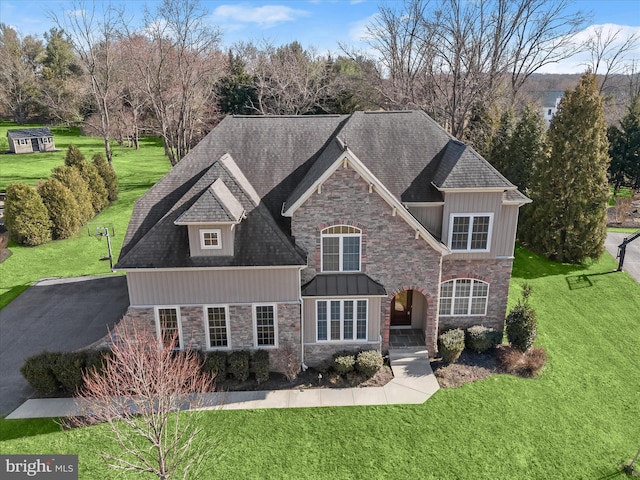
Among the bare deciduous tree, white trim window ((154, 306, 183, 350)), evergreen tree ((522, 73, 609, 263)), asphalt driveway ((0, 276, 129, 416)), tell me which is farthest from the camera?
evergreen tree ((522, 73, 609, 263))

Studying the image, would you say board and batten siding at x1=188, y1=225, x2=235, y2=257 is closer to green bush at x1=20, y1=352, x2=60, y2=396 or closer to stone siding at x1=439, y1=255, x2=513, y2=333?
green bush at x1=20, y1=352, x2=60, y2=396

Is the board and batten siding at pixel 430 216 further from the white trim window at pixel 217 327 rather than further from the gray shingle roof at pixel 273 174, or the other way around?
the white trim window at pixel 217 327

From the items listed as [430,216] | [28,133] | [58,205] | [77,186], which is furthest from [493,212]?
[28,133]

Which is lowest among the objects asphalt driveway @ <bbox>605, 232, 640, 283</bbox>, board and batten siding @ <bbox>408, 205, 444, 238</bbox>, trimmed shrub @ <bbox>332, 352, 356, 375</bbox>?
trimmed shrub @ <bbox>332, 352, 356, 375</bbox>

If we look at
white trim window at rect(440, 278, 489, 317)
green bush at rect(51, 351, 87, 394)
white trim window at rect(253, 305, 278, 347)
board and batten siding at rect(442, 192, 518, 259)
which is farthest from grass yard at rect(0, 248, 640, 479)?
board and batten siding at rect(442, 192, 518, 259)

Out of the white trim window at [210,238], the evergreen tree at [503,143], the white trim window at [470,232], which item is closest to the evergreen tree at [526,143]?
the evergreen tree at [503,143]

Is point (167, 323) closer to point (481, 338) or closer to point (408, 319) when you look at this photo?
point (408, 319)

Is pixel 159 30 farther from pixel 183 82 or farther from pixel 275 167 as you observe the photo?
pixel 275 167
